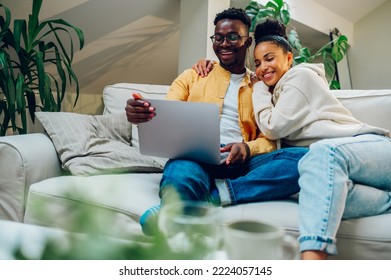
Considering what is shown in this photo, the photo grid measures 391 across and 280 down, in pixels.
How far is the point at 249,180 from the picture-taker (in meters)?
0.97

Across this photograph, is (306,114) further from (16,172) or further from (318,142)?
(16,172)

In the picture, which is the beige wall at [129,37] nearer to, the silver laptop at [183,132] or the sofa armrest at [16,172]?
the sofa armrest at [16,172]

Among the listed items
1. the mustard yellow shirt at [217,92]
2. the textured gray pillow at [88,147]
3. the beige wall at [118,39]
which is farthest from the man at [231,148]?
the beige wall at [118,39]

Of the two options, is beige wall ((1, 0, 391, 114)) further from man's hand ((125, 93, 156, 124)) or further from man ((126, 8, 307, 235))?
man's hand ((125, 93, 156, 124))

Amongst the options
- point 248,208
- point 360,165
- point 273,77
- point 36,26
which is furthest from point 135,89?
point 360,165

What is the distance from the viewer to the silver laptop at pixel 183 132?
886mm

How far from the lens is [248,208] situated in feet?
2.97

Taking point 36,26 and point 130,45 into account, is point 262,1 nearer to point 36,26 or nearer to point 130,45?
point 130,45

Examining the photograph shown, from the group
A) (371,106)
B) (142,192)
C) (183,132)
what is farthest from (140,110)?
(371,106)

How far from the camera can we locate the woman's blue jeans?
72 cm

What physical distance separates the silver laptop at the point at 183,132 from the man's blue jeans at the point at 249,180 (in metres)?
0.04

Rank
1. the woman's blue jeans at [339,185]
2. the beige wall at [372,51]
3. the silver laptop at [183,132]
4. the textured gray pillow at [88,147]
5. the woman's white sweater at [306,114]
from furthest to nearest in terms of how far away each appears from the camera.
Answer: the beige wall at [372,51]
the textured gray pillow at [88,147]
the woman's white sweater at [306,114]
the silver laptop at [183,132]
the woman's blue jeans at [339,185]
